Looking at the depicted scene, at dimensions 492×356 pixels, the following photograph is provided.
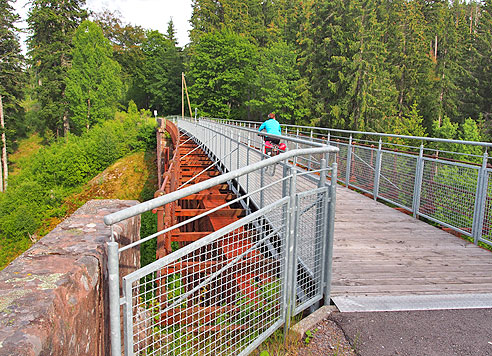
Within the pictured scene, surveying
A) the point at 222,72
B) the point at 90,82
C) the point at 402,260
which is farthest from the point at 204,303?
the point at 90,82

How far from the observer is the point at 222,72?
58.5 meters

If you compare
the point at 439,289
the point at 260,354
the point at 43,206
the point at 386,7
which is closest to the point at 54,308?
the point at 260,354

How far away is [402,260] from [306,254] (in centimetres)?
182

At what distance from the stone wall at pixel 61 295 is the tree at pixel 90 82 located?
5987cm

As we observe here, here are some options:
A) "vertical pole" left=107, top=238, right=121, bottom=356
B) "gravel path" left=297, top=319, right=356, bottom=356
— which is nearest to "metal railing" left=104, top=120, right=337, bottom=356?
"gravel path" left=297, top=319, right=356, bottom=356

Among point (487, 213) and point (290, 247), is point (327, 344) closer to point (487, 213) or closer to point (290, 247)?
point (290, 247)

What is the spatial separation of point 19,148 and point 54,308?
65.9m

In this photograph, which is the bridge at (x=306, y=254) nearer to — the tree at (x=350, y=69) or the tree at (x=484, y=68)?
the tree at (x=350, y=69)

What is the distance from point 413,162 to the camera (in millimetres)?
8188

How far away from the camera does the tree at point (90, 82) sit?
57.4 m

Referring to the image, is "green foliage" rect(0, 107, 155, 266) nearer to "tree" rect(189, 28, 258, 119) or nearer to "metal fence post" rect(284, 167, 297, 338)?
"tree" rect(189, 28, 258, 119)

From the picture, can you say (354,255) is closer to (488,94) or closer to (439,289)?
(439,289)

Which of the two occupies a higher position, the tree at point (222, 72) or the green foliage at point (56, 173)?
the tree at point (222, 72)

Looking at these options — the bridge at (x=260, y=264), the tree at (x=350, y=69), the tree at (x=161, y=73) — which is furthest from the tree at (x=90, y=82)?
the bridge at (x=260, y=264)
